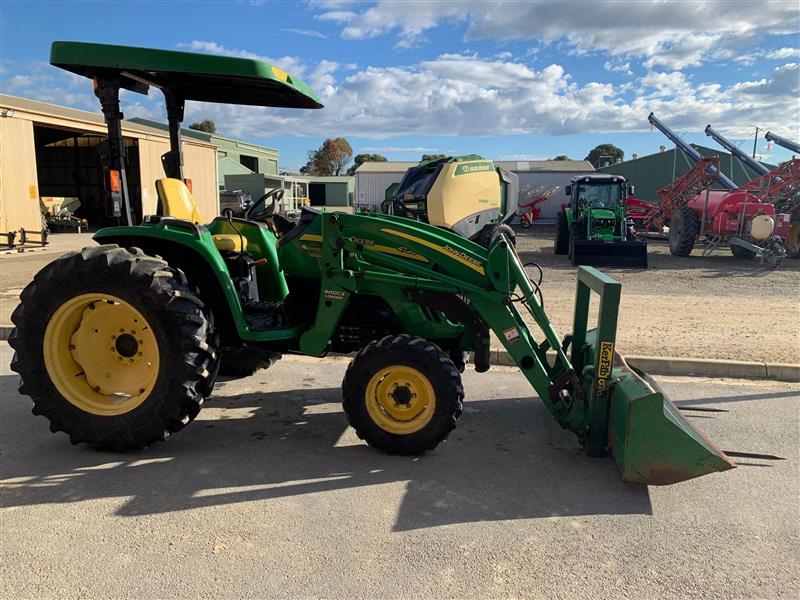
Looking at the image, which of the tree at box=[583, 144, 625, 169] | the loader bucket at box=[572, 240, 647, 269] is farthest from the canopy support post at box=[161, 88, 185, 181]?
the tree at box=[583, 144, 625, 169]

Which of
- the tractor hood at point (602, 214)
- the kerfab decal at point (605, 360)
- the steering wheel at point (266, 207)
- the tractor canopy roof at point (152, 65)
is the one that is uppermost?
the tractor canopy roof at point (152, 65)

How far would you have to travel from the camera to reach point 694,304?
28.7ft

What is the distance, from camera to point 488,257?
374 centimetres

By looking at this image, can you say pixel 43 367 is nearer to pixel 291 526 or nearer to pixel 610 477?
pixel 291 526

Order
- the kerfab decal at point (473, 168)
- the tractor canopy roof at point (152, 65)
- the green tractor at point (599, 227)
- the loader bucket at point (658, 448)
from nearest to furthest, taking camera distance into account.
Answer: the loader bucket at point (658, 448), the tractor canopy roof at point (152, 65), the kerfab decal at point (473, 168), the green tractor at point (599, 227)

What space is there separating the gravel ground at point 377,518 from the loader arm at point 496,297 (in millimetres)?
392

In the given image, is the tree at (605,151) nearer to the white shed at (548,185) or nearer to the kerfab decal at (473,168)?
the white shed at (548,185)

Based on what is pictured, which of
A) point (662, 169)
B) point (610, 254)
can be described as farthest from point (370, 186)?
point (610, 254)

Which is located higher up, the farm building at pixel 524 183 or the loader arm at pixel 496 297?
the farm building at pixel 524 183

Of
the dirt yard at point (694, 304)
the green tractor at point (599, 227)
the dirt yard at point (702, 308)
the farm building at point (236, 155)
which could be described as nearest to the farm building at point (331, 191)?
the farm building at point (236, 155)

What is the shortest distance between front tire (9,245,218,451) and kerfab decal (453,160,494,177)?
152 inches

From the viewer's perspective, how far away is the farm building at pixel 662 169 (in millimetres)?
32384

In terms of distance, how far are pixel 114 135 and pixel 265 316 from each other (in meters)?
1.60

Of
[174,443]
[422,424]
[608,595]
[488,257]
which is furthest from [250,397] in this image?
[608,595]
